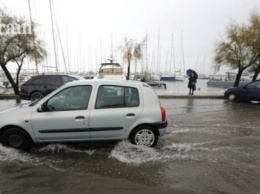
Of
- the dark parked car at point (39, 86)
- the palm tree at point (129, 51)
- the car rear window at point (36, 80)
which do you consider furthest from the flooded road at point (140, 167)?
the palm tree at point (129, 51)

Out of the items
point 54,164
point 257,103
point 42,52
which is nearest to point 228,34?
point 257,103

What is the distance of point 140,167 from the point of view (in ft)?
15.5

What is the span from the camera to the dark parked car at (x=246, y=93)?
13.9m

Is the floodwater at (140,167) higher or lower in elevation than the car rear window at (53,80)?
lower

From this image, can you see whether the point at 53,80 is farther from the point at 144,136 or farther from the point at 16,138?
the point at 144,136

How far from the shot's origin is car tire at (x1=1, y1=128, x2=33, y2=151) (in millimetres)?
5496

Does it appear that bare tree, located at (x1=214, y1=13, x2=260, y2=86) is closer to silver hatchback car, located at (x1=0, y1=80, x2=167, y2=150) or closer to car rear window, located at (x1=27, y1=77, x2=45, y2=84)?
car rear window, located at (x1=27, y1=77, x2=45, y2=84)

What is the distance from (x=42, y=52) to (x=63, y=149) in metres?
13.3

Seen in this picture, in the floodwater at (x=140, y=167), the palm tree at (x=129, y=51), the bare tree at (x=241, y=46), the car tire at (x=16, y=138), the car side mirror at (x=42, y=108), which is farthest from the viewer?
the palm tree at (x=129, y=51)

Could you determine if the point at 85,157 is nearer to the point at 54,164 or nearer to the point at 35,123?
the point at 54,164

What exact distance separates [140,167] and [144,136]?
1.10 m

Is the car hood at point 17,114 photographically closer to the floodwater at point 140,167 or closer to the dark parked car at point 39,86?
the floodwater at point 140,167

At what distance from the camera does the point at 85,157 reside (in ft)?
17.2

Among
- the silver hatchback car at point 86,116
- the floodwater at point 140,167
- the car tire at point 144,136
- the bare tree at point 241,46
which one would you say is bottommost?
the floodwater at point 140,167
